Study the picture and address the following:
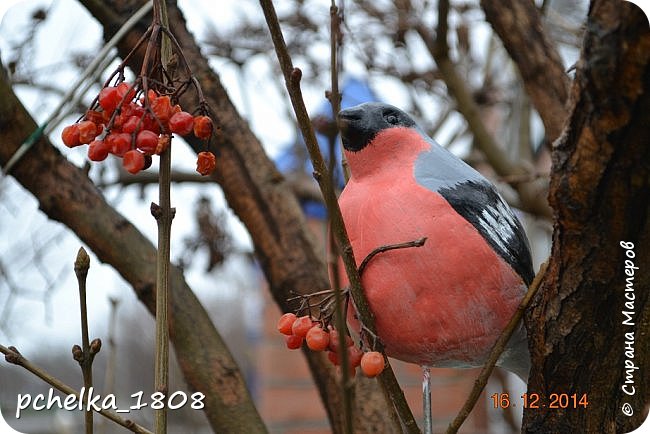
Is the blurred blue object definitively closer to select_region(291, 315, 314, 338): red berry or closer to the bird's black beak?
the bird's black beak

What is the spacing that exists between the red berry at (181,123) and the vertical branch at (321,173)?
0.08 m

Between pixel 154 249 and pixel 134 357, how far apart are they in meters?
2.19

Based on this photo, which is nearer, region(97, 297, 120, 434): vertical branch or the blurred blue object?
region(97, 297, 120, 434): vertical branch

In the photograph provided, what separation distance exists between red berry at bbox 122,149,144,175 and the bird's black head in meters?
0.20

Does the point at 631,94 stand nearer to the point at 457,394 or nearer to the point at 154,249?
the point at 154,249

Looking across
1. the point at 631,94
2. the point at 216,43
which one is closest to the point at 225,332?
the point at 216,43

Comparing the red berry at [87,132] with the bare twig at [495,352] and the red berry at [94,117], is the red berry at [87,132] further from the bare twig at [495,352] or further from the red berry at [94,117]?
the bare twig at [495,352]

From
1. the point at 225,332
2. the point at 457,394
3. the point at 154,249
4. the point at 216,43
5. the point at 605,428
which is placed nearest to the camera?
the point at 605,428

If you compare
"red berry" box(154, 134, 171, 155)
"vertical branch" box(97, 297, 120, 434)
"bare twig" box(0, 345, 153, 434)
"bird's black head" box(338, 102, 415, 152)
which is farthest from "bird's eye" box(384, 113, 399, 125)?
"vertical branch" box(97, 297, 120, 434)

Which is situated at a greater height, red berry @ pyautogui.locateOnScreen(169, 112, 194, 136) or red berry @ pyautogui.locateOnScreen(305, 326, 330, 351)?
red berry @ pyautogui.locateOnScreen(169, 112, 194, 136)

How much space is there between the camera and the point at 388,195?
26.5 inches

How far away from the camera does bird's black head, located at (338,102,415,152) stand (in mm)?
701

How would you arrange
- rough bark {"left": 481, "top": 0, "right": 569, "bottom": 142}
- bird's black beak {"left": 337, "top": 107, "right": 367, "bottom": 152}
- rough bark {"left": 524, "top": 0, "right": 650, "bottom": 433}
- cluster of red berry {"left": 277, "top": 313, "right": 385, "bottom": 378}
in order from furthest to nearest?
rough bark {"left": 481, "top": 0, "right": 569, "bottom": 142}, bird's black beak {"left": 337, "top": 107, "right": 367, "bottom": 152}, cluster of red berry {"left": 277, "top": 313, "right": 385, "bottom": 378}, rough bark {"left": 524, "top": 0, "right": 650, "bottom": 433}

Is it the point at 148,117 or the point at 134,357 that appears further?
the point at 134,357
